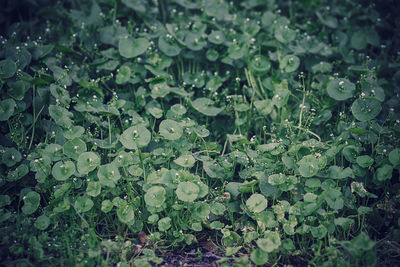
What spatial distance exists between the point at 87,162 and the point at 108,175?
0.63ft

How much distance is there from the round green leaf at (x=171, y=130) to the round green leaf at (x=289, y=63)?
126 cm

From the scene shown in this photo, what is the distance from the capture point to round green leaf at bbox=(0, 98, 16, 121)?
2.62 meters

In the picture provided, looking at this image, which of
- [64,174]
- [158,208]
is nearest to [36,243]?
[64,174]

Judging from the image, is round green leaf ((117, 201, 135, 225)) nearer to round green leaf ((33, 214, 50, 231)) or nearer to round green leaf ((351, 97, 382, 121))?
round green leaf ((33, 214, 50, 231))

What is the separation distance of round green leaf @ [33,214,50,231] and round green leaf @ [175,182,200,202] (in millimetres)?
861

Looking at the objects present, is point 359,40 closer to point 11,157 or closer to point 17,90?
point 17,90

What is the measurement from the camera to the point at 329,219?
7.56 ft

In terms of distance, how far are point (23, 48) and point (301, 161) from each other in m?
2.48

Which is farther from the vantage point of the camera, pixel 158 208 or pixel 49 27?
pixel 49 27

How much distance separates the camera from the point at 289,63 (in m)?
3.26

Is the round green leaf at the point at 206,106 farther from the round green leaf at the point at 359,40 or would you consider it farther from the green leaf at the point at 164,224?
the round green leaf at the point at 359,40

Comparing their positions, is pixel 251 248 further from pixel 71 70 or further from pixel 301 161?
pixel 71 70

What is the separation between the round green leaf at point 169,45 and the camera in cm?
334

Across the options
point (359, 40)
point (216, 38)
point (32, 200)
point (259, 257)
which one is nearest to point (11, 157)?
point (32, 200)
